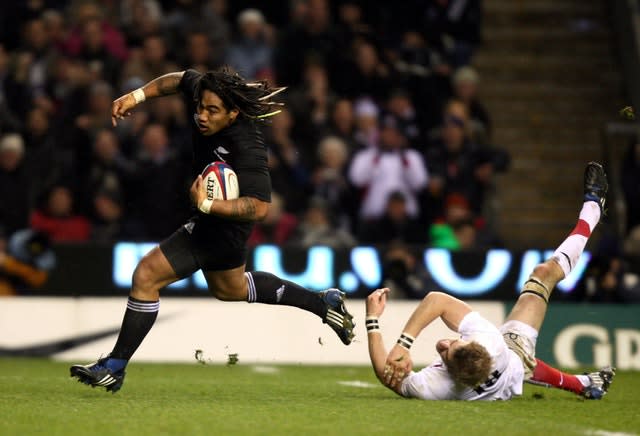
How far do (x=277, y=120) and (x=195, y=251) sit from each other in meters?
6.18

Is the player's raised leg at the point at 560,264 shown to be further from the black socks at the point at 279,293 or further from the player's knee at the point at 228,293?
the player's knee at the point at 228,293

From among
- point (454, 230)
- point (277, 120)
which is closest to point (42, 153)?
point (277, 120)

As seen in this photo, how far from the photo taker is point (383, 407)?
26.8 feet

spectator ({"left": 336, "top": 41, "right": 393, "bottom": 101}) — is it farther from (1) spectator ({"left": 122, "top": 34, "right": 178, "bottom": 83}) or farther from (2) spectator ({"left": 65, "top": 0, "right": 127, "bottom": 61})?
(2) spectator ({"left": 65, "top": 0, "right": 127, "bottom": 61})

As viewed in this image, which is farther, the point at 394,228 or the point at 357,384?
the point at 394,228

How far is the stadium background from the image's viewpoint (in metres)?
13.0

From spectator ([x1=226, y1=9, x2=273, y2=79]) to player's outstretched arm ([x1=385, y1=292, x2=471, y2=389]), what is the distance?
7.38 m

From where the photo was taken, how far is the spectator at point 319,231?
45.0ft

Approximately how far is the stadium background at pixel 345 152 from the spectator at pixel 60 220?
2cm

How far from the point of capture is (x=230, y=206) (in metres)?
8.16

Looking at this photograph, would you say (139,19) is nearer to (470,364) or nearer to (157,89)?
(157,89)

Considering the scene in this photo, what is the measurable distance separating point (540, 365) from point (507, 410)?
0.74m

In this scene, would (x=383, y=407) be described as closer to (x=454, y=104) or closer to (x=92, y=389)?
(x=92, y=389)

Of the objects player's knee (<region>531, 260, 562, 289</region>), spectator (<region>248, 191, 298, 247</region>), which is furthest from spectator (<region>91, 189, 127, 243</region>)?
player's knee (<region>531, 260, 562, 289</region>)
